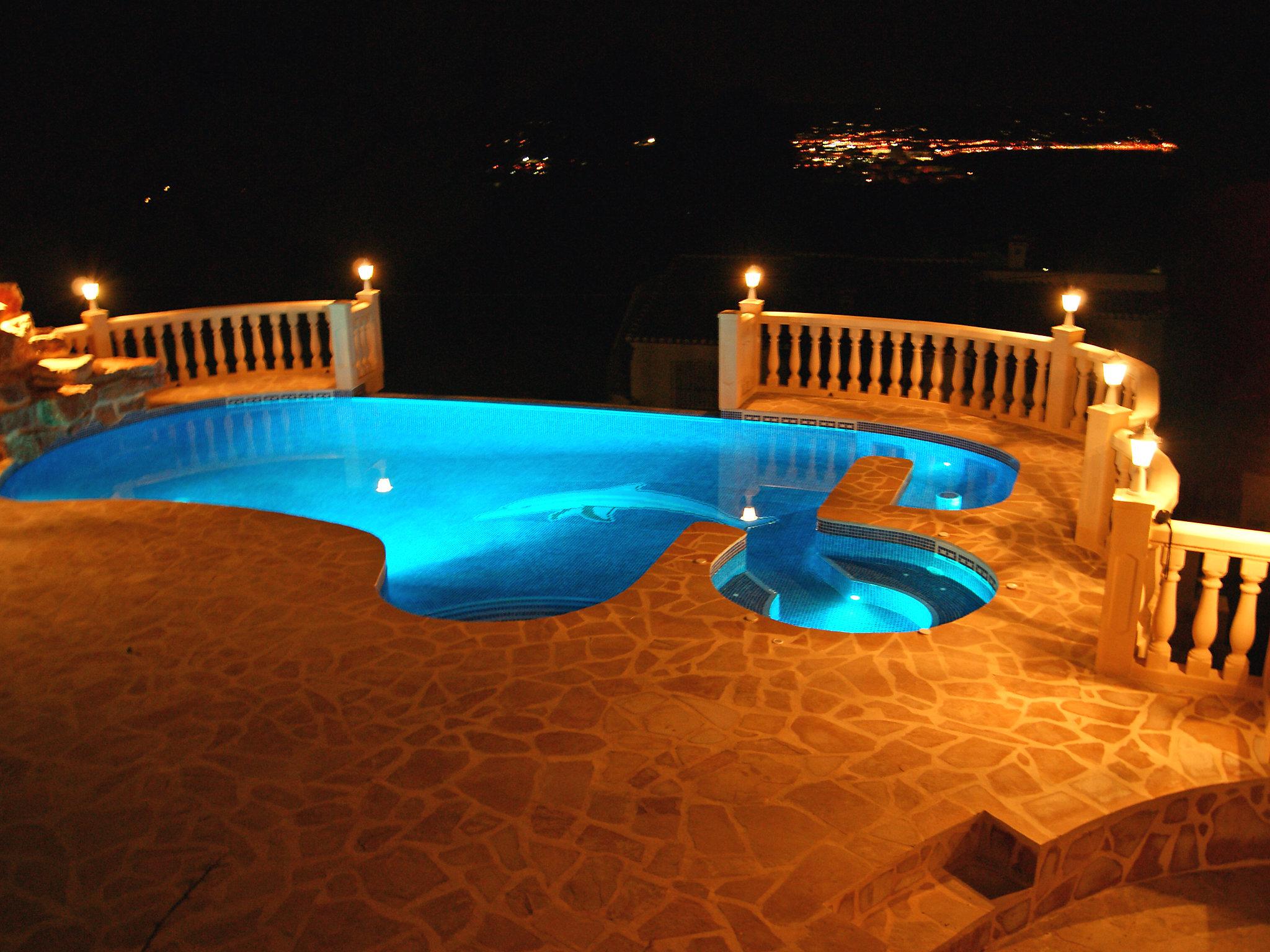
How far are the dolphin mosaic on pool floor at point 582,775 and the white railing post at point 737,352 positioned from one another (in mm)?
4919

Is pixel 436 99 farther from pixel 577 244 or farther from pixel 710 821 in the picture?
pixel 710 821

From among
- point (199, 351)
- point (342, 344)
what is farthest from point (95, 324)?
point (342, 344)

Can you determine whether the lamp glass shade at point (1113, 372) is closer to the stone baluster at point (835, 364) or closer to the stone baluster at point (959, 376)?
the stone baluster at point (959, 376)

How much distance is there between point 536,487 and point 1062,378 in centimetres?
496

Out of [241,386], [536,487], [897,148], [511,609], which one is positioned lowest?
[511,609]

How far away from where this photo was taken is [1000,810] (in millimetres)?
4082

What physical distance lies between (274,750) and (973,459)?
694 cm

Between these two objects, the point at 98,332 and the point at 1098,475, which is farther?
the point at 98,332

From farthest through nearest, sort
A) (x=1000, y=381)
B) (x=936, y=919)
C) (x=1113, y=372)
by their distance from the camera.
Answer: (x=1000, y=381) → (x=1113, y=372) → (x=936, y=919)

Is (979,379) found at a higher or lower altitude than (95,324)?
lower

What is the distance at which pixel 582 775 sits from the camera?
4348 mm

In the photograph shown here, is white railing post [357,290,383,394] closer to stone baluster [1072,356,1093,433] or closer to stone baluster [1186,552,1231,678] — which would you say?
stone baluster [1072,356,1093,433]

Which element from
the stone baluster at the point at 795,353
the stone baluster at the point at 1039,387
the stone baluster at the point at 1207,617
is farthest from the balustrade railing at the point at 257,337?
the stone baluster at the point at 1207,617

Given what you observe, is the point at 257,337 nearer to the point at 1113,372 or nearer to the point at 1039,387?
the point at 1039,387
